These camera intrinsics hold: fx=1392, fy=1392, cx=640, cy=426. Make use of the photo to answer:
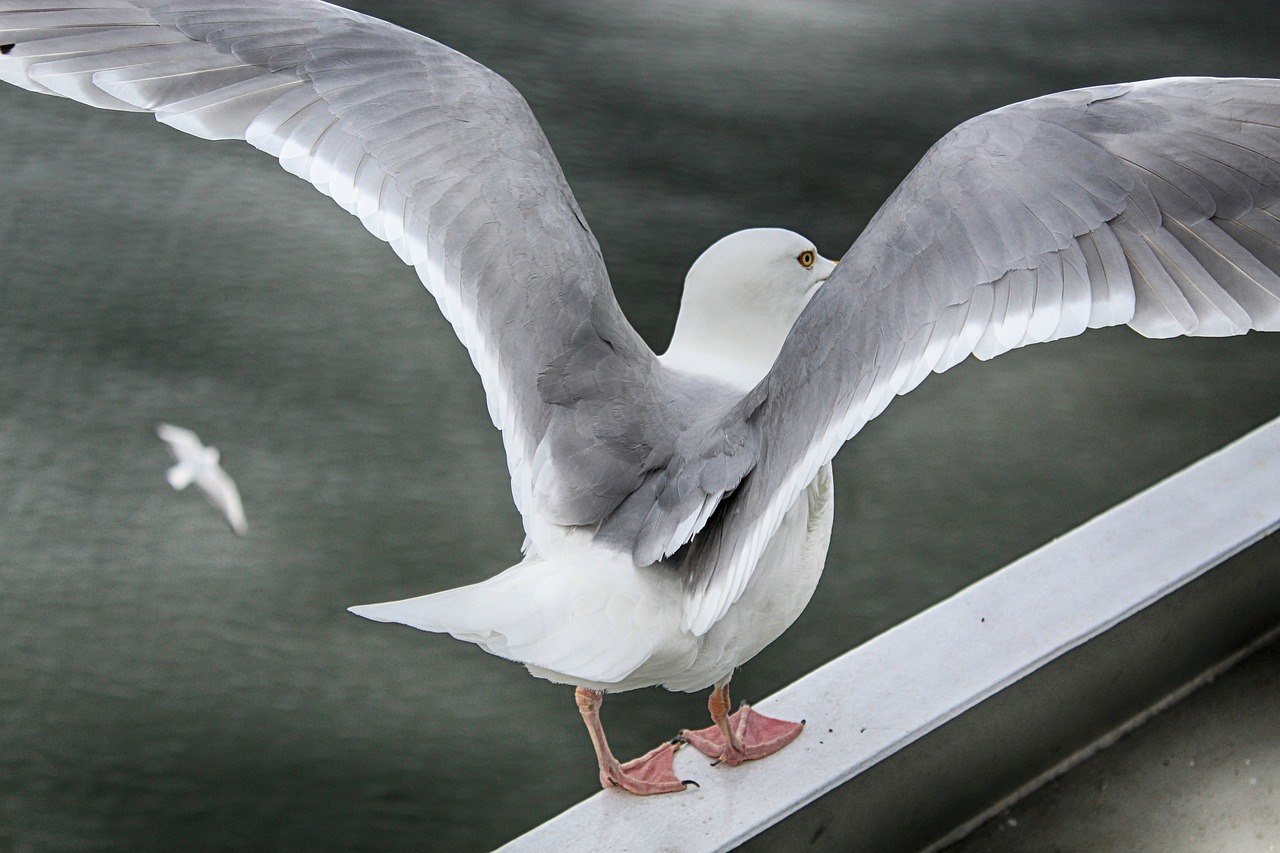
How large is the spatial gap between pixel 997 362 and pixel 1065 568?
1001 mm

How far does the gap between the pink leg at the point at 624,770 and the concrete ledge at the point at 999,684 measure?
0.06ft

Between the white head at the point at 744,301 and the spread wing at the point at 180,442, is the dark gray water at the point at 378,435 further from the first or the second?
the white head at the point at 744,301

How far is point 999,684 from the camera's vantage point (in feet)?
4.97

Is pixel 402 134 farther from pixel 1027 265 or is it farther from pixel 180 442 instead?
pixel 180 442

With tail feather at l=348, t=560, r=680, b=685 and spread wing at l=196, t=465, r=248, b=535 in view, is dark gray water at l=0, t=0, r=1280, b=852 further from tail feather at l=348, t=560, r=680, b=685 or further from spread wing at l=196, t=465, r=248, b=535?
tail feather at l=348, t=560, r=680, b=685

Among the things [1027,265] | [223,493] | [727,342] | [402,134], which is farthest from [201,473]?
[1027,265]

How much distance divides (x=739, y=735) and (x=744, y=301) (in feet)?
1.52

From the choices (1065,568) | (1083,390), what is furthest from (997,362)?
(1065,568)

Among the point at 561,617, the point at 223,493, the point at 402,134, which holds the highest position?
the point at 402,134

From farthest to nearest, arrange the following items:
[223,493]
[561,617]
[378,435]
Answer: [378,435], [223,493], [561,617]

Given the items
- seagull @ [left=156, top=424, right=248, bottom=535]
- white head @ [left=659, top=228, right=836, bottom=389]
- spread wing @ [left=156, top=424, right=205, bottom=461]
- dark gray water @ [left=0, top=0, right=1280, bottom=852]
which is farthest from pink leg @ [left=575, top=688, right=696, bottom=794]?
A: spread wing @ [left=156, top=424, right=205, bottom=461]

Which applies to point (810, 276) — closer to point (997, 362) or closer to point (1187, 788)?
point (1187, 788)

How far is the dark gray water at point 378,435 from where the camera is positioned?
1.73 meters

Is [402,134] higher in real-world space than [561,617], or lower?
higher
